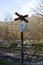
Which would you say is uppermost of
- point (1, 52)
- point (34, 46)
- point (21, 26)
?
point (21, 26)

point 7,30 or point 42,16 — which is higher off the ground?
point 42,16

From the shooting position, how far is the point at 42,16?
1162 inches

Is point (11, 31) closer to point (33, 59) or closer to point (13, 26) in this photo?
point (13, 26)

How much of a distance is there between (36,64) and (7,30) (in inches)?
1328

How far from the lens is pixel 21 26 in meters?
10.8

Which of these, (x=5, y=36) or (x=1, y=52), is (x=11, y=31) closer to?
(x=5, y=36)

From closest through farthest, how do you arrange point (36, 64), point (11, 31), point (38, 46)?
point (36, 64), point (38, 46), point (11, 31)

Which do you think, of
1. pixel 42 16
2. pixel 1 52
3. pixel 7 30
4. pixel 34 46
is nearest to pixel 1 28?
pixel 7 30

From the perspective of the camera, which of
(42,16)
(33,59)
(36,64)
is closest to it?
(36,64)

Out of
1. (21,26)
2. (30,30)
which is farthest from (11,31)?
(21,26)

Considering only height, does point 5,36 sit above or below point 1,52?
below

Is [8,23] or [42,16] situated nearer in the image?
[42,16]

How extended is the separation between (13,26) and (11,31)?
4.95 feet

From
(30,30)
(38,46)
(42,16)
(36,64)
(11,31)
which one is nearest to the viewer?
(36,64)
